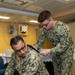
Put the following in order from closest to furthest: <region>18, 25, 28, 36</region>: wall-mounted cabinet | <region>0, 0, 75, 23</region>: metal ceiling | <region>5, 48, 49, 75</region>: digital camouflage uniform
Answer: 1. <region>5, 48, 49, 75</region>: digital camouflage uniform
2. <region>0, 0, 75, 23</region>: metal ceiling
3. <region>18, 25, 28, 36</region>: wall-mounted cabinet

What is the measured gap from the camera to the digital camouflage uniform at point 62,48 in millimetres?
1618

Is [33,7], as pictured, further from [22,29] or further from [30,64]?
[30,64]

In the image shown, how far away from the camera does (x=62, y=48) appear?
5.27 ft

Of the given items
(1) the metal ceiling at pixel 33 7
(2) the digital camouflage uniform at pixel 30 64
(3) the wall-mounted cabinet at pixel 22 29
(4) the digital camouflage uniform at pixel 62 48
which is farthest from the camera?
(3) the wall-mounted cabinet at pixel 22 29

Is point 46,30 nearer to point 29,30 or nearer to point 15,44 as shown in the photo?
point 15,44

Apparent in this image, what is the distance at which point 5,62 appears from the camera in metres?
3.41

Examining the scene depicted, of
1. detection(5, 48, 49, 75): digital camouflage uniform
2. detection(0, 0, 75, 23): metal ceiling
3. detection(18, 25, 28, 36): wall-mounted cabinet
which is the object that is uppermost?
detection(0, 0, 75, 23): metal ceiling

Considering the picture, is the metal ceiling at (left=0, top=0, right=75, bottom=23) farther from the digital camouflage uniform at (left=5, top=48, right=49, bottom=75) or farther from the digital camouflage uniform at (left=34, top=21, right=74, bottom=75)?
the digital camouflage uniform at (left=5, top=48, right=49, bottom=75)

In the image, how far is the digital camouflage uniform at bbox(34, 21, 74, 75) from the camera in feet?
5.31

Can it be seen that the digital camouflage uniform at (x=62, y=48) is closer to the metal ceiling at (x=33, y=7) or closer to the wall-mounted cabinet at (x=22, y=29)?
the metal ceiling at (x=33, y=7)

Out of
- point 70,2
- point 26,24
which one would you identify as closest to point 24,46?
point 70,2

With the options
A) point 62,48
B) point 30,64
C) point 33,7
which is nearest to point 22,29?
point 33,7

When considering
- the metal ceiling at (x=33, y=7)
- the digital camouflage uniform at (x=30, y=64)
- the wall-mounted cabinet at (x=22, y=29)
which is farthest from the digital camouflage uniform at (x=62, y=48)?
the wall-mounted cabinet at (x=22, y=29)

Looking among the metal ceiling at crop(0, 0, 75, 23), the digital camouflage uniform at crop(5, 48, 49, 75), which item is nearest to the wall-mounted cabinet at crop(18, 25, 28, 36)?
the metal ceiling at crop(0, 0, 75, 23)
